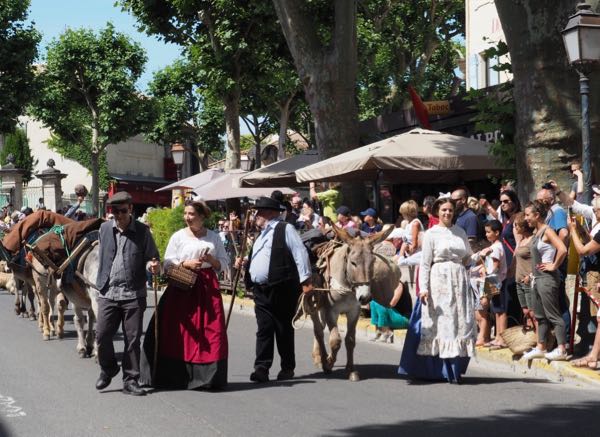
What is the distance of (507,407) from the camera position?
30.8ft

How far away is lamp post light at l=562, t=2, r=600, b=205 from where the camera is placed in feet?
39.4

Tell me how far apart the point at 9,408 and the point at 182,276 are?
1.97 m

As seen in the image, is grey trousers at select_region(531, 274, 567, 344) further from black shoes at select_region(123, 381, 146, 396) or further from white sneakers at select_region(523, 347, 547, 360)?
black shoes at select_region(123, 381, 146, 396)

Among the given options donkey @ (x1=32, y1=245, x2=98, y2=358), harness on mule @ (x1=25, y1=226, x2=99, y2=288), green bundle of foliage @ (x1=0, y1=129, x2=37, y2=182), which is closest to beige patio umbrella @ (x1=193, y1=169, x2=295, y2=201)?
donkey @ (x1=32, y1=245, x2=98, y2=358)

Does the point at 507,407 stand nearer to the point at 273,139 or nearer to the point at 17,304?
the point at 17,304

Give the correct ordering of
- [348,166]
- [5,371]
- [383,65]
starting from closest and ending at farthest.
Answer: [5,371] < [348,166] < [383,65]

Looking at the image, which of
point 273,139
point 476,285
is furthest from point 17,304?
point 273,139

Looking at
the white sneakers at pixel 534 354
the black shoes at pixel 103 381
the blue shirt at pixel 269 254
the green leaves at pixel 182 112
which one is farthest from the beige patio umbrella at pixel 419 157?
the green leaves at pixel 182 112

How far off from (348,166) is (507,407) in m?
8.77

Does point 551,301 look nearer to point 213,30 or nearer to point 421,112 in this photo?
point 421,112

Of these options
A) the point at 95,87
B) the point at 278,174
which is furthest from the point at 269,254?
A: the point at 95,87

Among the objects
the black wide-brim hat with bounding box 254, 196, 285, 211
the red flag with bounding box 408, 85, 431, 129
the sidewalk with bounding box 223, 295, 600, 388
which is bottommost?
the sidewalk with bounding box 223, 295, 600, 388

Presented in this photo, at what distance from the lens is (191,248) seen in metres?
10.5

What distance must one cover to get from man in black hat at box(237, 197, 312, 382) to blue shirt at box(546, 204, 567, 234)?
2.91m
